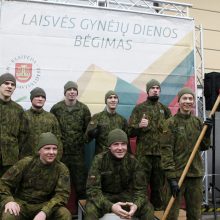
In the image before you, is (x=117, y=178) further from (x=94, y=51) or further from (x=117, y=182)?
(x=94, y=51)

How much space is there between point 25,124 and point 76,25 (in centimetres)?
186

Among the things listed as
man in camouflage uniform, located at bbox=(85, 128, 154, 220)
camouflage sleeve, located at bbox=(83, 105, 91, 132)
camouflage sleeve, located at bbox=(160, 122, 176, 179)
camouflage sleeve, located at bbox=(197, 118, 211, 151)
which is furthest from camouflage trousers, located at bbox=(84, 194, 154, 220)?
camouflage sleeve, located at bbox=(83, 105, 91, 132)

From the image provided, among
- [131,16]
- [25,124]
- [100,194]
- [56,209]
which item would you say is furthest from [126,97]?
[56,209]

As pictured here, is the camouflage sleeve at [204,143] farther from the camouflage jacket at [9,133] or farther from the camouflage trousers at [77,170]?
the camouflage jacket at [9,133]

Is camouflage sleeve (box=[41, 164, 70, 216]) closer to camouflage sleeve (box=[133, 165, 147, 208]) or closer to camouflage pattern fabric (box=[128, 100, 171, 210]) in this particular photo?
Result: camouflage sleeve (box=[133, 165, 147, 208])

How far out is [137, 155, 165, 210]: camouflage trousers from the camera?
16.8 ft

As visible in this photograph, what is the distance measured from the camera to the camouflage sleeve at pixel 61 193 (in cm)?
366

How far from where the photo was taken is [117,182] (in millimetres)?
→ 4172

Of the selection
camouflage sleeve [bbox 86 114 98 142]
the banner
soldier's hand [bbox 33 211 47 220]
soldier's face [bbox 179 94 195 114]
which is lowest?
soldier's hand [bbox 33 211 47 220]

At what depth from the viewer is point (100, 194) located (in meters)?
3.98

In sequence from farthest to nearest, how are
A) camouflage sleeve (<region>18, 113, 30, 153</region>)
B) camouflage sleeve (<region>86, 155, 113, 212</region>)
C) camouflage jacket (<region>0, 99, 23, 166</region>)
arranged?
camouflage sleeve (<region>18, 113, 30, 153</region>) < camouflage jacket (<region>0, 99, 23, 166</region>) < camouflage sleeve (<region>86, 155, 113, 212</region>)

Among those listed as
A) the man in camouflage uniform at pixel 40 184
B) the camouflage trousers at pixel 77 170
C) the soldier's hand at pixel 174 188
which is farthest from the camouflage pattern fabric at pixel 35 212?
the camouflage trousers at pixel 77 170

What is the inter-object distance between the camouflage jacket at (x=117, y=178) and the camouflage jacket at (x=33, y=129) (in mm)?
726

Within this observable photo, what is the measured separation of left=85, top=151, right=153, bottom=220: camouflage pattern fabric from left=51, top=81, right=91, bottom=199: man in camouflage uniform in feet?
3.10
